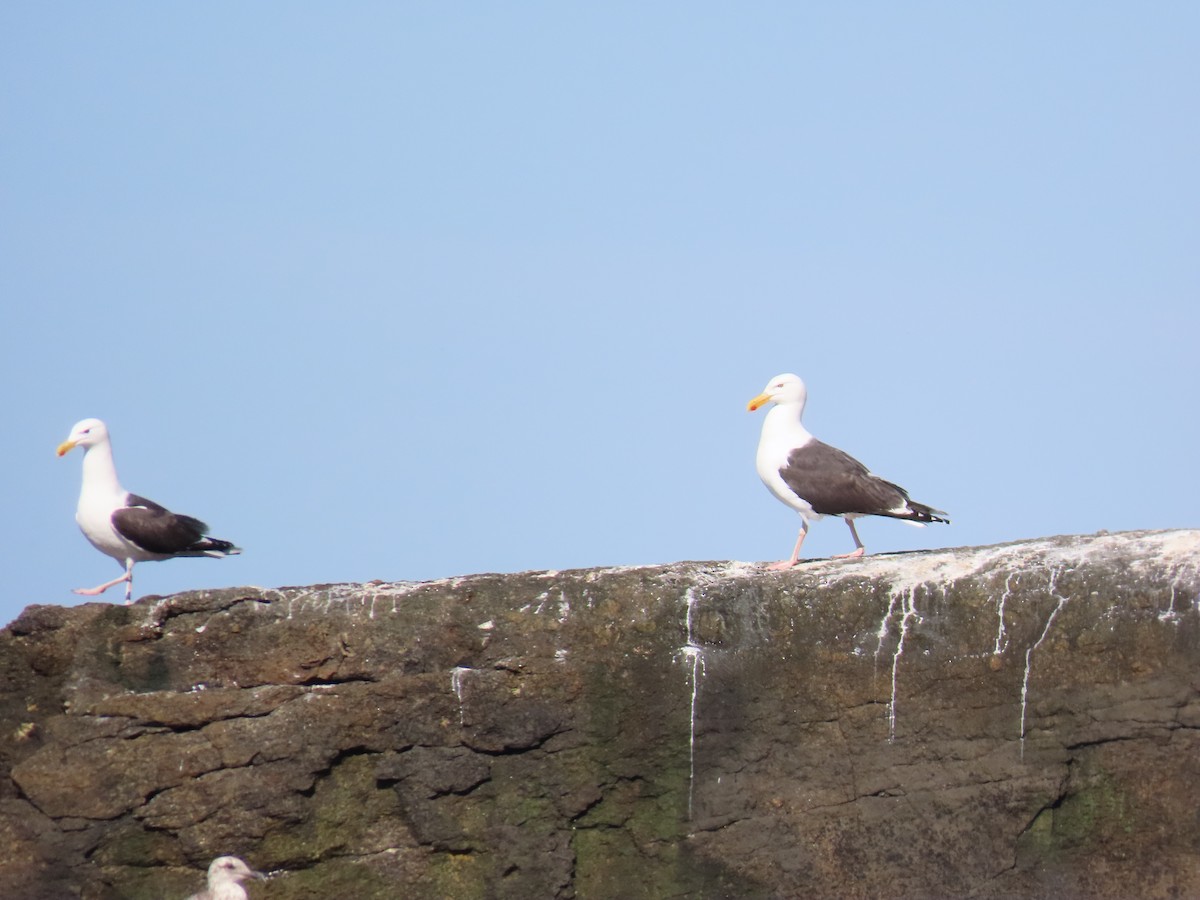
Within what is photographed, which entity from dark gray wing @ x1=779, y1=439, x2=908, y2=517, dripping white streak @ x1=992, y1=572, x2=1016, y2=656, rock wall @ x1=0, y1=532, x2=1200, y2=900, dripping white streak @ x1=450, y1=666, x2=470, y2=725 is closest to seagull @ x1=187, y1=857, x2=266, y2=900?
rock wall @ x1=0, y1=532, x2=1200, y2=900

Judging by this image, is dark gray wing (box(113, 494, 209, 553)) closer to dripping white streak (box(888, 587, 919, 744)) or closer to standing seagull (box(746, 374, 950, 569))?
standing seagull (box(746, 374, 950, 569))

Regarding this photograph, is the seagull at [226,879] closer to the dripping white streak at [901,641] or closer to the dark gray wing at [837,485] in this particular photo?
the dripping white streak at [901,641]

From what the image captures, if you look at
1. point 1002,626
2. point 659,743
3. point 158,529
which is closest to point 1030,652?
point 1002,626

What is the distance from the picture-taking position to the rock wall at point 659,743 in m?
8.73

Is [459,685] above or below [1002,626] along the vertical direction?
below

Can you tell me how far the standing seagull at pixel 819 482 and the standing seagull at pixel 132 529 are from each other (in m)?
3.57

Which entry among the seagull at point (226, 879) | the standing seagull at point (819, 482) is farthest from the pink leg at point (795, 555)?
the seagull at point (226, 879)

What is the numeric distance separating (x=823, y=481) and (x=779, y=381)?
1110mm

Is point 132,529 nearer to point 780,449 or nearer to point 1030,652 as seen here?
point 780,449

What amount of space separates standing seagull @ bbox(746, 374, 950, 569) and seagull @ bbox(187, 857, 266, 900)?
11.8 feet

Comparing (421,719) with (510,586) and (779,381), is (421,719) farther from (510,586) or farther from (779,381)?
(779,381)

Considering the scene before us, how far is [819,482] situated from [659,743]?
234 centimetres

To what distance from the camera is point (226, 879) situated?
26.8ft

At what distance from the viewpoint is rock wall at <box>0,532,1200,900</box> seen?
8.73 meters
